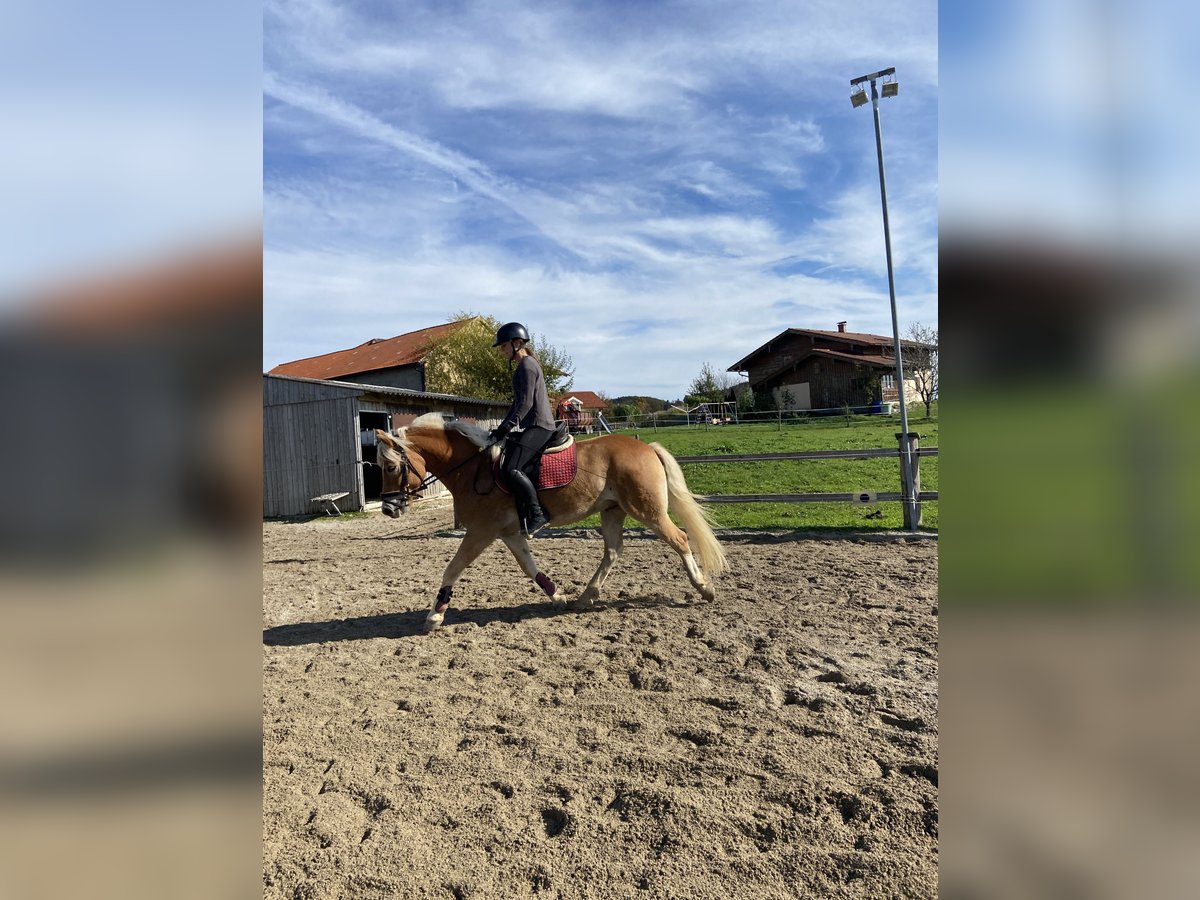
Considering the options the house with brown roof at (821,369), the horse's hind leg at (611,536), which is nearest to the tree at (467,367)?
the house with brown roof at (821,369)

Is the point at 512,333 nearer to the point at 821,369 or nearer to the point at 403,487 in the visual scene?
the point at 403,487

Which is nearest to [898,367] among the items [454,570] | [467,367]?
[454,570]

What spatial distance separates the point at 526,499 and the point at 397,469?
102 centimetres

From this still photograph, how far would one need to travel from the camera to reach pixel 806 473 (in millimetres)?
14188

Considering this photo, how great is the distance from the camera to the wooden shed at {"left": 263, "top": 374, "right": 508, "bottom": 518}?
14508 millimetres

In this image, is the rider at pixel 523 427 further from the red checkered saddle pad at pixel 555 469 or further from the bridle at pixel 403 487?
the bridle at pixel 403 487

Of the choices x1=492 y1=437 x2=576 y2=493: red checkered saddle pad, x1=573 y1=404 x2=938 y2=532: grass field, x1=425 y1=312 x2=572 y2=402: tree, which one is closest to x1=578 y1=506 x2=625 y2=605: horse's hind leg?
x1=492 y1=437 x2=576 y2=493: red checkered saddle pad

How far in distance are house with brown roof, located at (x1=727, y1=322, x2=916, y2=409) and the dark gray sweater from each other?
24.7m

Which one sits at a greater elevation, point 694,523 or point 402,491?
point 402,491

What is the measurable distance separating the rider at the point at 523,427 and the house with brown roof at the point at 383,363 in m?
25.8
